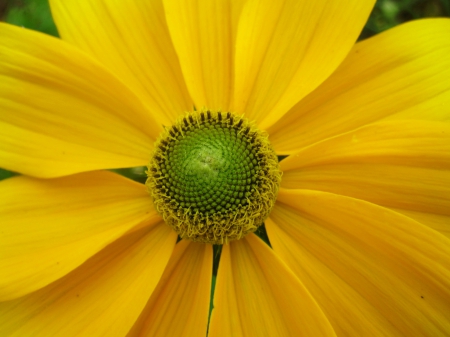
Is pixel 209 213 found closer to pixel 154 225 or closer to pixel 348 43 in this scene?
pixel 154 225

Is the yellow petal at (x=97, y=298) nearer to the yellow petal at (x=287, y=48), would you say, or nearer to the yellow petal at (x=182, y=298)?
the yellow petal at (x=182, y=298)

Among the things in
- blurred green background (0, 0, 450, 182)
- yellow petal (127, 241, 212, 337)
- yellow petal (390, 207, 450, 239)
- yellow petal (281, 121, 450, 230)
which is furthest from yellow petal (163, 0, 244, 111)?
blurred green background (0, 0, 450, 182)

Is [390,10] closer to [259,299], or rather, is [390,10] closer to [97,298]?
[259,299]

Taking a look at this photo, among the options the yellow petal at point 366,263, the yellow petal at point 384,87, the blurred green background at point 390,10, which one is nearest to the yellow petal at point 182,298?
the yellow petal at point 366,263

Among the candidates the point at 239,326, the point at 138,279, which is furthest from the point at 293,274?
the point at 138,279

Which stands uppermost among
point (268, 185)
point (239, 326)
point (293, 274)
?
point (268, 185)

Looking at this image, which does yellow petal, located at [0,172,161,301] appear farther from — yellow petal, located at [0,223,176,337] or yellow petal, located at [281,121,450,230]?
yellow petal, located at [281,121,450,230]

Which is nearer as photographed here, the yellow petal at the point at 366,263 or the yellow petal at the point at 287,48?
the yellow petal at the point at 366,263
